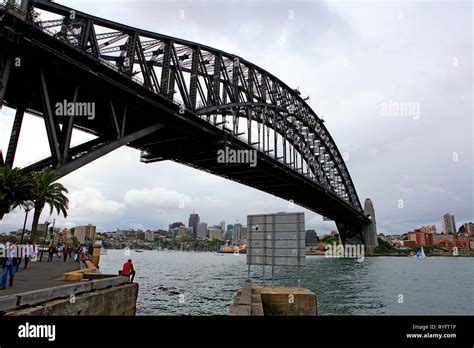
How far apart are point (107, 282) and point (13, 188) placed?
17176 millimetres

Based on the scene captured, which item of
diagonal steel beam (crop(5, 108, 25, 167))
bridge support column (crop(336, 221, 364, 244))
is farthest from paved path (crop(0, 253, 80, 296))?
bridge support column (crop(336, 221, 364, 244))

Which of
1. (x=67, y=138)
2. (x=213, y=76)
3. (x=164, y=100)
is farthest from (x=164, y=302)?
(x=213, y=76)

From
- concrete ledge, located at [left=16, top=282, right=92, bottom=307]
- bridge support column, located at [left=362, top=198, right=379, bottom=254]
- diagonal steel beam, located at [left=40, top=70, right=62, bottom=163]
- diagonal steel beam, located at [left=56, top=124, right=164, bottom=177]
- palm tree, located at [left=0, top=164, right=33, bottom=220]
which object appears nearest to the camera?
concrete ledge, located at [left=16, top=282, right=92, bottom=307]

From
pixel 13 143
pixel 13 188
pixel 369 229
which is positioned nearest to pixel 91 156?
pixel 13 143

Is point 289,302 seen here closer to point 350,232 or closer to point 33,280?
point 33,280

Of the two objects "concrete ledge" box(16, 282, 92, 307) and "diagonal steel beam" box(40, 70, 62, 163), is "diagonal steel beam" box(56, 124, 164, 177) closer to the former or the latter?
"diagonal steel beam" box(40, 70, 62, 163)

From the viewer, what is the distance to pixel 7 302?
7852 mm

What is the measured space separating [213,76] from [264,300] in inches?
1604

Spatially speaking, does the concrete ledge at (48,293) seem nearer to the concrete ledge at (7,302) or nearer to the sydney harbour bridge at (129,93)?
the concrete ledge at (7,302)

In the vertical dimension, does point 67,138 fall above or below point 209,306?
above

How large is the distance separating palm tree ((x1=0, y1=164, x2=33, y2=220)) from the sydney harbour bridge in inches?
40.3

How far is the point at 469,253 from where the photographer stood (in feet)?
644

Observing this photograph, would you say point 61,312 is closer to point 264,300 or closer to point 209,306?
point 264,300

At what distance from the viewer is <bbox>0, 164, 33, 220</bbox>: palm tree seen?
25000 millimetres
